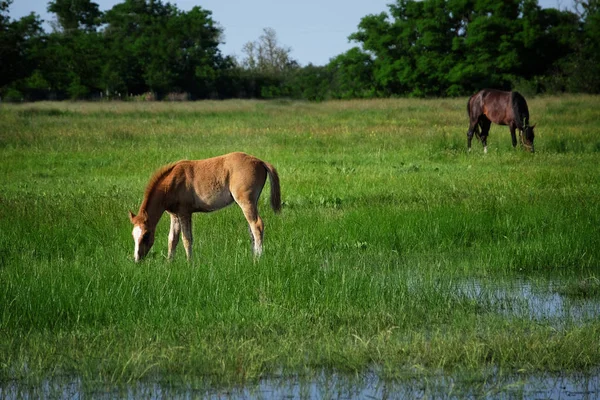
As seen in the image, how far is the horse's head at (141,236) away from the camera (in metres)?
8.93

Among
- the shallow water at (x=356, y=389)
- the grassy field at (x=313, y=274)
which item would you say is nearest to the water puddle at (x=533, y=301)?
the grassy field at (x=313, y=274)

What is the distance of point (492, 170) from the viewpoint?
1723cm

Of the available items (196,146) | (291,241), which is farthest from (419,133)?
(291,241)

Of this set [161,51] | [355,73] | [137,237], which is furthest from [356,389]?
[355,73]

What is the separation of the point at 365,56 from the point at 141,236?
70.8 meters

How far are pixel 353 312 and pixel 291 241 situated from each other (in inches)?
123

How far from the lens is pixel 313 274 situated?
8.28 meters

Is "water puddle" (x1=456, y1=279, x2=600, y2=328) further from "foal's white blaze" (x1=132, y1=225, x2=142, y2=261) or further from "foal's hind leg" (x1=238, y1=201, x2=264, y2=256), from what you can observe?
"foal's white blaze" (x1=132, y1=225, x2=142, y2=261)

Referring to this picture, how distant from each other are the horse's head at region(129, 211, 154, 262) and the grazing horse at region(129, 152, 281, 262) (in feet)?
1.20

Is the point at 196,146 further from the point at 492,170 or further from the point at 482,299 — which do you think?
the point at 482,299

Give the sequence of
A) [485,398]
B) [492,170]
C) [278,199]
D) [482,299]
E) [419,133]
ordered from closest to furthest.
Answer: [485,398] < [482,299] < [278,199] < [492,170] < [419,133]

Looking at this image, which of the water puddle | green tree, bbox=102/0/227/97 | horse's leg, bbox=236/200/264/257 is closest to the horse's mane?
horse's leg, bbox=236/200/264/257

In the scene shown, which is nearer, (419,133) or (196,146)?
(196,146)

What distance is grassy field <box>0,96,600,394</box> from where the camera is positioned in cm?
592
